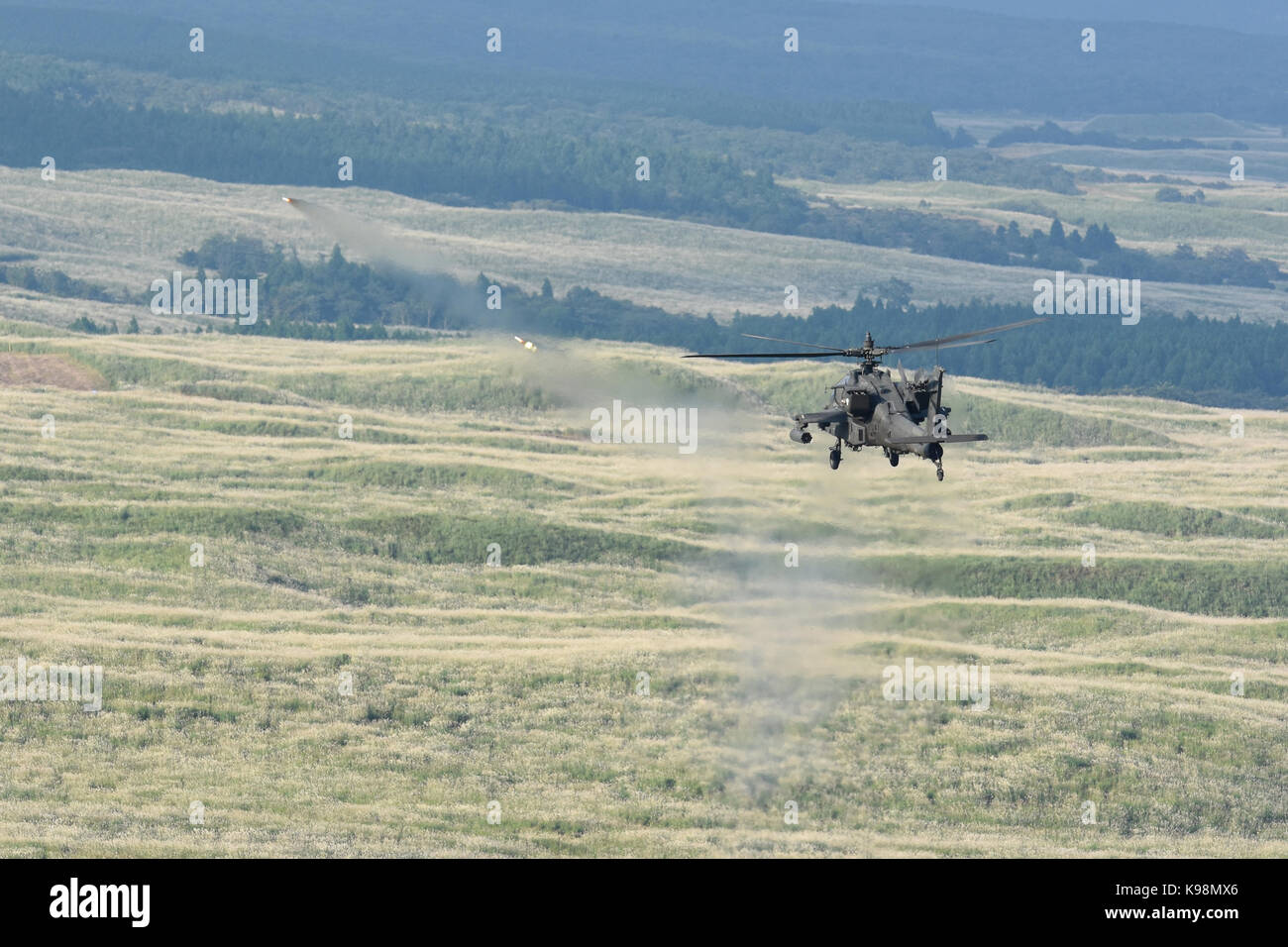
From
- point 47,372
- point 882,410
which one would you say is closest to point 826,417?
point 882,410

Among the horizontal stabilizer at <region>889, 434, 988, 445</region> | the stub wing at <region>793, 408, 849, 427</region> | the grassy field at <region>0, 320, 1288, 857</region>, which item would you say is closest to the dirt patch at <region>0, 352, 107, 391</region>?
the grassy field at <region>0, 320, 1288, 857</region>

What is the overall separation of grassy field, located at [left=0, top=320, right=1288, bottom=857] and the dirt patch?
523 mm

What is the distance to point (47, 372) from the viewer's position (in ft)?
479

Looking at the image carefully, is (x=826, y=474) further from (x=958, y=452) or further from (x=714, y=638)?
(x=714, y=638)

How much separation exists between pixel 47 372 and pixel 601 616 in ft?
221

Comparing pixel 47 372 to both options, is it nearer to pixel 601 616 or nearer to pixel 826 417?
pixel 601 616

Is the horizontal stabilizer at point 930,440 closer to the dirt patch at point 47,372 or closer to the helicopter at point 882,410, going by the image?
the helicopter at point 882,410

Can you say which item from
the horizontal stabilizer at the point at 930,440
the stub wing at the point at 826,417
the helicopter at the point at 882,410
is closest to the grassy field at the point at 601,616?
the helicopter at the point at 882,410

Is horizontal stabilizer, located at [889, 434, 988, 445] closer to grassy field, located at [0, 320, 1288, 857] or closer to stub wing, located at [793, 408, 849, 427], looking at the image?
stub wing, located at [793, 408, 849, 427]

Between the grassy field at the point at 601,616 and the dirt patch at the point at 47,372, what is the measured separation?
0.52 metres

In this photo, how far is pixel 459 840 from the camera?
199 ft
